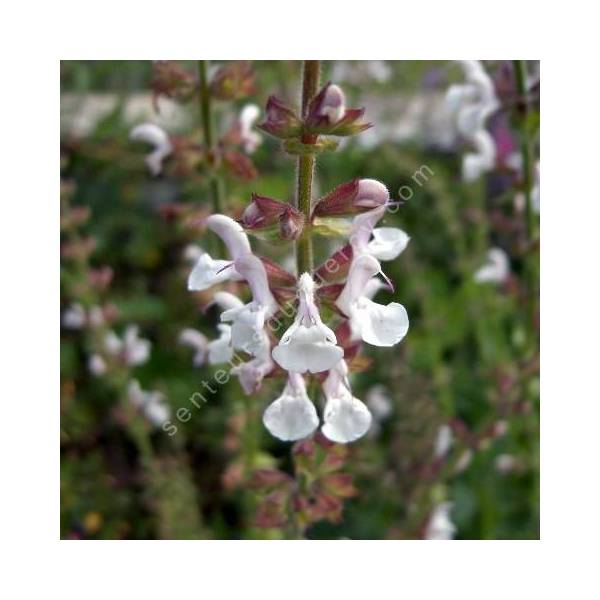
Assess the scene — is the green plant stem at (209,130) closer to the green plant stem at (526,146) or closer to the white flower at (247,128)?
the white flower at (247,128)

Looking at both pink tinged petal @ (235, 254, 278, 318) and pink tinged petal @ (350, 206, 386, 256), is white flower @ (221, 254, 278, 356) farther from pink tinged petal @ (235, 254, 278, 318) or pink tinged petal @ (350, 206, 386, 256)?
pink tinged petal @ (350, 206, 386, 256)

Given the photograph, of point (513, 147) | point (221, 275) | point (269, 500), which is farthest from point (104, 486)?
point (513, 147)

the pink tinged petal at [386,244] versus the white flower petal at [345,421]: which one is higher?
the pink tinged petal at [386,244]

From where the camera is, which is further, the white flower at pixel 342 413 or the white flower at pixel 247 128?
the white flower at pixel 247 128

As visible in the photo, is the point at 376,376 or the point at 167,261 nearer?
the point at 376,376

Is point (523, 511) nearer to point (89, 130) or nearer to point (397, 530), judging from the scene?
point (397, 530)

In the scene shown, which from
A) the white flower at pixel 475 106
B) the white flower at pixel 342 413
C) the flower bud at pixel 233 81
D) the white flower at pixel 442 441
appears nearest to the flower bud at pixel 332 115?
the white flower at pixel 342 413

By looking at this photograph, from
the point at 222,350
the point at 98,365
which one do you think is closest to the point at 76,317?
the point at 98,365

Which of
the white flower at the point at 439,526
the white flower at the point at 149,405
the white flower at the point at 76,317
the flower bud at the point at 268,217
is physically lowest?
the white flower at the point at 439,526
